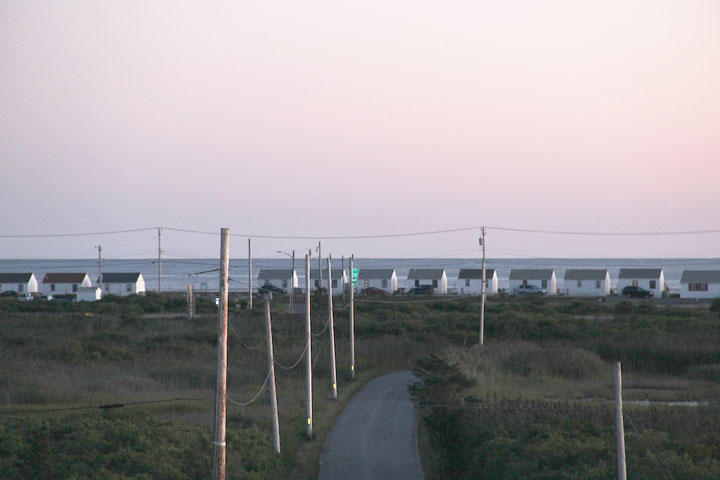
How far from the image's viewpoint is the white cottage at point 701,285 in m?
87.8

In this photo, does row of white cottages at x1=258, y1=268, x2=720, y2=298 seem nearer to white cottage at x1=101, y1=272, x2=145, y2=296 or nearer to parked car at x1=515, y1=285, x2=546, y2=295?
parked car at x1=515, y1=285, x2=546, y2=295

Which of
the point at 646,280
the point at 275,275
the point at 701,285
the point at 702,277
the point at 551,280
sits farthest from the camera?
the point at 275,275

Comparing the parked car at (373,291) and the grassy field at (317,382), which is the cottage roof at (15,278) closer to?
the grassy field at (317,382)

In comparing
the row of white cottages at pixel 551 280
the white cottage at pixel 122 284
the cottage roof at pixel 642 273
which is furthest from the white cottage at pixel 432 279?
the white cottage at pixel 122 284

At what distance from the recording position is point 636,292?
93.3 m

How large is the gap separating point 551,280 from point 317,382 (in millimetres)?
67129

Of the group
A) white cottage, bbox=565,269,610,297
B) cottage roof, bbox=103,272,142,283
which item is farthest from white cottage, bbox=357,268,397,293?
cottage roof, bbox=103,272,142,283

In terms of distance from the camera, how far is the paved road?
20.9 m

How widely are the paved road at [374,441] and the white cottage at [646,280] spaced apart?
68599 mm

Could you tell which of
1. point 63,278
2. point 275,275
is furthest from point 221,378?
point 63,278

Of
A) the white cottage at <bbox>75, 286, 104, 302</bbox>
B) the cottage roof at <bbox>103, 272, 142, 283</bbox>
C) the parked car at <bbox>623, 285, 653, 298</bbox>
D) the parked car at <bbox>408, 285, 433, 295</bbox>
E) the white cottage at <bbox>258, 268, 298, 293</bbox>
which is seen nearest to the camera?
the white cottage at <bbox>75, 286, 104, 302</bbox>

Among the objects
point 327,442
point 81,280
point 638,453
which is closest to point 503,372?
point 327,442

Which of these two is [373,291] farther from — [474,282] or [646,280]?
[646,280]

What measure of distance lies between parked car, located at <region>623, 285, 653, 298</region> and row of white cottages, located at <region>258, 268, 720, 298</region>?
2.08m
